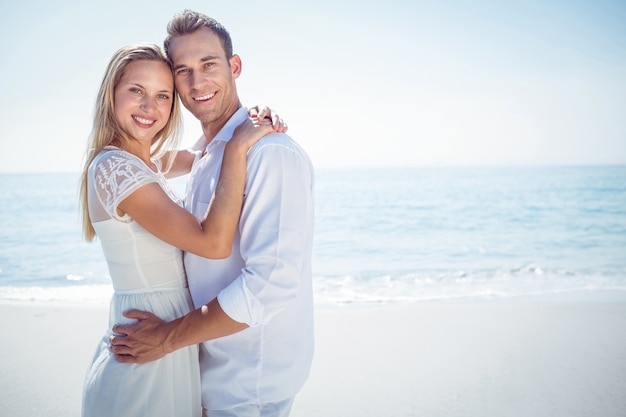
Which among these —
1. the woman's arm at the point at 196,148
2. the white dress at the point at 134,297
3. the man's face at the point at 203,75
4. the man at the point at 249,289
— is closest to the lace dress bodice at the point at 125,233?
Answer: the white dress at the point at 134,297

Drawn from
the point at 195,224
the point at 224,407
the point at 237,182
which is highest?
the point at 237,182

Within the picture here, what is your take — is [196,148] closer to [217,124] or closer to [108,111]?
[217,124]

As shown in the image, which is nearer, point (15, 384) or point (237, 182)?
point (237, 182)

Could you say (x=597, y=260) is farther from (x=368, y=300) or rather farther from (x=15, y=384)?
(x=15, y=384)

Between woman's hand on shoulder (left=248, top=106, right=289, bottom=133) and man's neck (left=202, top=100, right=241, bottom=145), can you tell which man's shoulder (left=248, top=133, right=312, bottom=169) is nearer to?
woman's hand on shoulder (left=248, top=106, right=289, bottom=133)

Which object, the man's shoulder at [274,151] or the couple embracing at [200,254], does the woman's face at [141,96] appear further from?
the man's shoulder at [274,151]

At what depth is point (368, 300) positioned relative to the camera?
7.16 meters

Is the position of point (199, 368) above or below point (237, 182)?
below

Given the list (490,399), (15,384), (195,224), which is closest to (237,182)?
(195,224)

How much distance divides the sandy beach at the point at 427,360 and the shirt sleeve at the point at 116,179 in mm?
2434

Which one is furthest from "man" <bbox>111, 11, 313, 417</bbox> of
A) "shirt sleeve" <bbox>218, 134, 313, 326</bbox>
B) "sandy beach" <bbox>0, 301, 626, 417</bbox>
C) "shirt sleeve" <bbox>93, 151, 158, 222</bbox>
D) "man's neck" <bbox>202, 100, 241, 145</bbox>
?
"sandy beach" <bbox>0, 301, 626, 417</bbox>

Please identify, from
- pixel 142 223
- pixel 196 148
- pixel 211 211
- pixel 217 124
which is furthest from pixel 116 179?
pixel 196 148

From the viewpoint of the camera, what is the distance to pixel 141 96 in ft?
A: 7.59

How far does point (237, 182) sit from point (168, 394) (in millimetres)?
921
